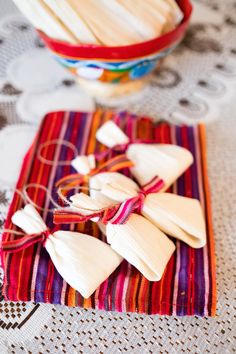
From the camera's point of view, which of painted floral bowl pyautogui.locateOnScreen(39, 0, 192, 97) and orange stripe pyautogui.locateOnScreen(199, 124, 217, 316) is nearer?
orange stripe pyautogui.locateOnScreen(199, 124, 217, 316)

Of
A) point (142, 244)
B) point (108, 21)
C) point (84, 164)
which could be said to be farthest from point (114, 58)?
point (142, 244)

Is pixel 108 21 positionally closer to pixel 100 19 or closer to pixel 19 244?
pixel 100 19

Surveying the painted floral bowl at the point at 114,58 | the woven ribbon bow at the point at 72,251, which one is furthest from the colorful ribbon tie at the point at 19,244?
the painted floral bowl at the point at 114,58

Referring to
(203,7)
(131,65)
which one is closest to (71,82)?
(131,65)

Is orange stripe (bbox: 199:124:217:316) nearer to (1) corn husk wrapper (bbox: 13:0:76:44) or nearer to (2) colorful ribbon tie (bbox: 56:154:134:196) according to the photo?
(2) colorful ribbon tie (bbox: 56:154:134:196)

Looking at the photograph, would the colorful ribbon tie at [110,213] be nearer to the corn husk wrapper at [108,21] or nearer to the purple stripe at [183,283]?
the purple stripe at [183,283]

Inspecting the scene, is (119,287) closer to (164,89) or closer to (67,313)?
(67,313)

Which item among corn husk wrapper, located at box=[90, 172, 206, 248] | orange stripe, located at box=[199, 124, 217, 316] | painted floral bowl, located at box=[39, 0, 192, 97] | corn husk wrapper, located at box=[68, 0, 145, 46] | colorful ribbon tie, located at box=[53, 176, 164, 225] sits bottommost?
→ orange stripe, located at box=[199, 124, 217, 316]

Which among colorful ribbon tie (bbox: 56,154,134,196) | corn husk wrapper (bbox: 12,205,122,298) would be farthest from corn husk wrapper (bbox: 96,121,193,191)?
corn husk wrapper (bbox: 12,205,122,298)
